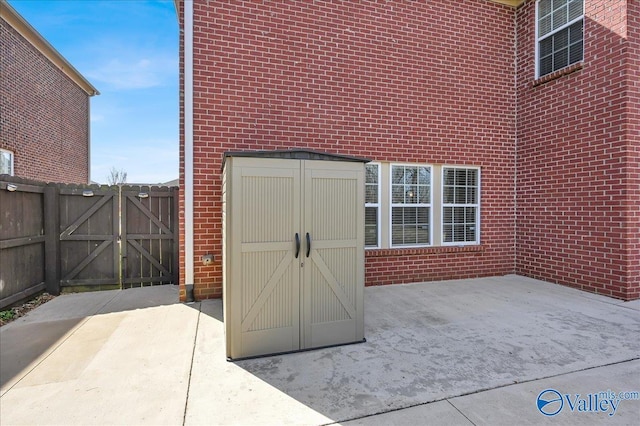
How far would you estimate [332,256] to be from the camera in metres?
3.56

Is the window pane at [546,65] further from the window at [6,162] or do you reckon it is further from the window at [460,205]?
the window at [6,162]

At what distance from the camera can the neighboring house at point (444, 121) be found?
5.09 meters

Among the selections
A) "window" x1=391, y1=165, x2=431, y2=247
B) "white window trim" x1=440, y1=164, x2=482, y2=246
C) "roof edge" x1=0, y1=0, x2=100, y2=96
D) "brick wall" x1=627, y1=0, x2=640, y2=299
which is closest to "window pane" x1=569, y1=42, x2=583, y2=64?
"brick wall" x1=627, y1=0, x2=640, y2=299

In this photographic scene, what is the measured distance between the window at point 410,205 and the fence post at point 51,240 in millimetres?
5985

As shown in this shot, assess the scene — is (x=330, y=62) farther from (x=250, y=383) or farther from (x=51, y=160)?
(x=51, y=160)

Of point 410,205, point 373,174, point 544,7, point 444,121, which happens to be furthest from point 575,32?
point 373,174

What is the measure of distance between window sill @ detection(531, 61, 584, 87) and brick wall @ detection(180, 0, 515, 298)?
0.58 metres

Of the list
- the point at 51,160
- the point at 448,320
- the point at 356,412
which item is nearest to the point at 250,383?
the point at 356,412

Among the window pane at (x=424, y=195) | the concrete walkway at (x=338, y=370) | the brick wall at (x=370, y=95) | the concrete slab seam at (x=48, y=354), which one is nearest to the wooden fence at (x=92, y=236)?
the concrete walkway at (x=338, y=370)

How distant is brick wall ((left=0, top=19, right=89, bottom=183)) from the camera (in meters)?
9.03

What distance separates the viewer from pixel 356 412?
2369 millimetres

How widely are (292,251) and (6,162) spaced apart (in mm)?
10461

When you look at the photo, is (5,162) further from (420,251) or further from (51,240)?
(420,251)

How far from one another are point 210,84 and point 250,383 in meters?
4.37
